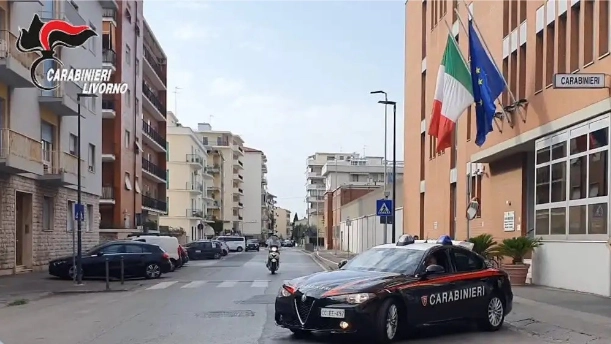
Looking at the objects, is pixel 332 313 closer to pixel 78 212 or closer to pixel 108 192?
pixel 78 212

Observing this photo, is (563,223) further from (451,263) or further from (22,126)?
(22,126)

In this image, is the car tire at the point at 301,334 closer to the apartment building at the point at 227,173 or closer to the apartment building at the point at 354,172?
the apartment building at the point at 354,172

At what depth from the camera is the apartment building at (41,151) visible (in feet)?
91.4

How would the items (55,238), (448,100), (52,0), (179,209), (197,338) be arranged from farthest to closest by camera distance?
1. (179,209)
2. (55,238)
3. (52,0)
4. (448,100)
5. (197,338)

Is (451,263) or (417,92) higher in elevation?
(417,92)

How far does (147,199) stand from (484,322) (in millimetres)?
54699

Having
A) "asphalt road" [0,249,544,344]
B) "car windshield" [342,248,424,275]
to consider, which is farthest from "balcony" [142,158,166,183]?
"car windshield" [342,248,424,275]

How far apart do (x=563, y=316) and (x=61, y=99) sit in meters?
24.7

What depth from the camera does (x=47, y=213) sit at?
34406mm

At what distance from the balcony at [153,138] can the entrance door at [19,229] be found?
3091 centimetres

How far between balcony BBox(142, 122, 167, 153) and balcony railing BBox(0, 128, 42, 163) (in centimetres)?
3292

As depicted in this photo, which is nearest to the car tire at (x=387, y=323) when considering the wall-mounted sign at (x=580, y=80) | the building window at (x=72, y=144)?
the wall-mounted sign at (x=580, y=80)

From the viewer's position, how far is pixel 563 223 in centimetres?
2042

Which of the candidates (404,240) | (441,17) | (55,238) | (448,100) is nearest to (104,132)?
(55,238)
